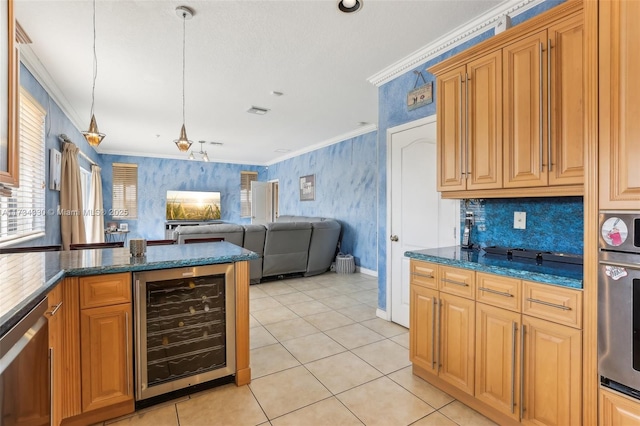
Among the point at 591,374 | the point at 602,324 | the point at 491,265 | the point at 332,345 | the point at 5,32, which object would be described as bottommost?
the point at 332,345

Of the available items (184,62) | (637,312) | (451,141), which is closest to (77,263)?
(184,62)

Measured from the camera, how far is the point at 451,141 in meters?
2.37

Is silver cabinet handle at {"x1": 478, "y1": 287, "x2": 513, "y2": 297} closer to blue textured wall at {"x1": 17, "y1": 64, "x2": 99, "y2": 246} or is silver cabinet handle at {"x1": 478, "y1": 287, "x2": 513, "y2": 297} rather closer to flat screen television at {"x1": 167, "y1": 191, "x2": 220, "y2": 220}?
blue textured wall at {"x1": 17, "y1": 64, "x2": 99, "y2": 246}

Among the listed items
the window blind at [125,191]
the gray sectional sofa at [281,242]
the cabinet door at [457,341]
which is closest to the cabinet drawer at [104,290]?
the cabinet door at [457,341]

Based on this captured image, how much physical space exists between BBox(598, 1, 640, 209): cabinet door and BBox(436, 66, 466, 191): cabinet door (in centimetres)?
91

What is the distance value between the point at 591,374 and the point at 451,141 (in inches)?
62.3

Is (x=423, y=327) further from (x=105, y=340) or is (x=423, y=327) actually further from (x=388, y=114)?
(x=388, y=114)

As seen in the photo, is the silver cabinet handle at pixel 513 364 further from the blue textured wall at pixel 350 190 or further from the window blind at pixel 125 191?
the window blind at pixel 125 191

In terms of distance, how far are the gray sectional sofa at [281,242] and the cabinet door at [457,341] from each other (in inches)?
130

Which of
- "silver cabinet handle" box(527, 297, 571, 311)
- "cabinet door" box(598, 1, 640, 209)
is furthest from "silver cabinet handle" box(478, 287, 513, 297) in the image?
"cabinet door" box(598, 1, 640, 209)

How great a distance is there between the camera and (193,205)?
8.91 m

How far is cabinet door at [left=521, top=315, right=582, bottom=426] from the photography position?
1.52 metres

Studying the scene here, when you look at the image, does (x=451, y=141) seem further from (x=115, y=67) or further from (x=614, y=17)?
(x=115, y=67)

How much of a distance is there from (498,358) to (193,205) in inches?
334
